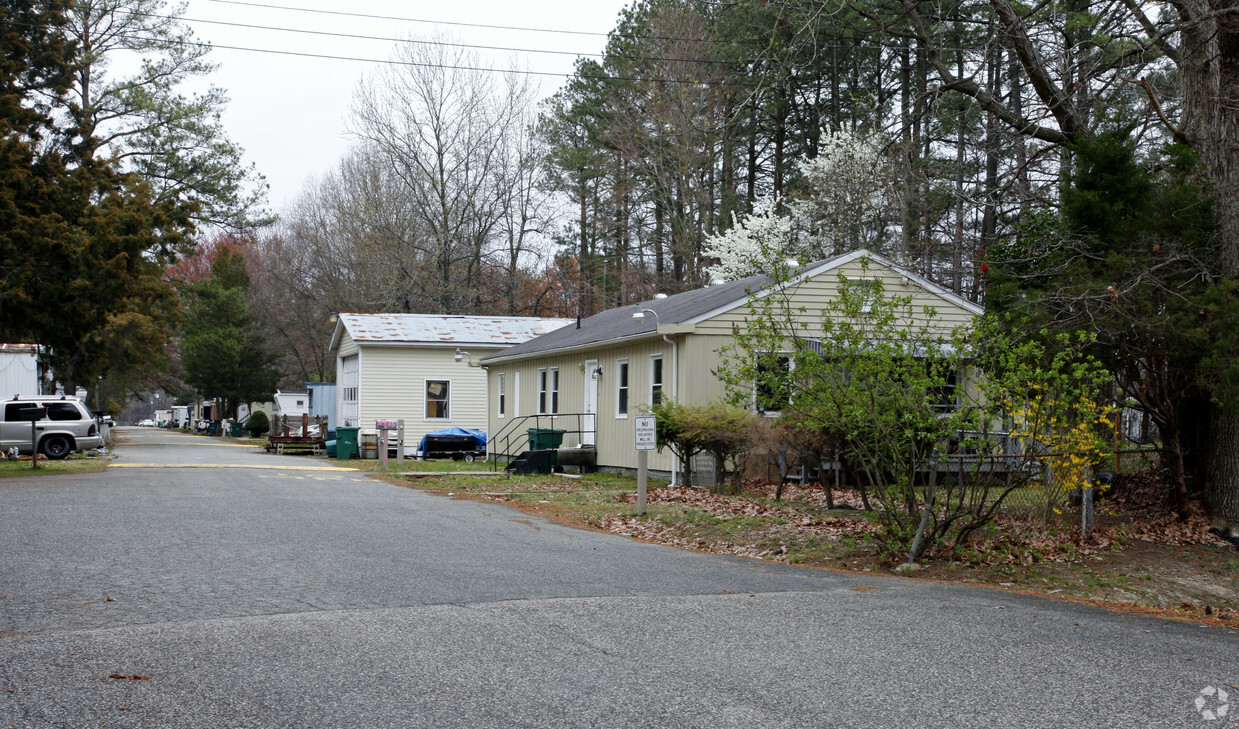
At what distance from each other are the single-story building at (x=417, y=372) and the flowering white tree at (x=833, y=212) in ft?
29.4

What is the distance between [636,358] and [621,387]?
1.07m

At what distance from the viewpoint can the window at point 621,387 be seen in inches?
897

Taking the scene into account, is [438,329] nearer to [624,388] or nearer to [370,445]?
[370,445]

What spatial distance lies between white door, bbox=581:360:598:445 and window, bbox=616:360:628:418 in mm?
1097

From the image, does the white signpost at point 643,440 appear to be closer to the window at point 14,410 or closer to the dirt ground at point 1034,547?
the dirt ground at point 1034,547

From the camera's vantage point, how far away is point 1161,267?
37.3ft

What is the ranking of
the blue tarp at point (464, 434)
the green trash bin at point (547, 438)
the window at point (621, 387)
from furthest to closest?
the blue tarp at point (464, 434) < the green trash bin at point (547, 438) < the window at point (621, 387)

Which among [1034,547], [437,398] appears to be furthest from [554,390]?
[1034,547]

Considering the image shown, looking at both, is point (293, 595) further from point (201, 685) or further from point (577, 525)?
point (577, 525)

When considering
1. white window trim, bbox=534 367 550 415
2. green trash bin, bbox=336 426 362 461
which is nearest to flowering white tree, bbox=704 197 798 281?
white window trim, bbox=534 367 550 415

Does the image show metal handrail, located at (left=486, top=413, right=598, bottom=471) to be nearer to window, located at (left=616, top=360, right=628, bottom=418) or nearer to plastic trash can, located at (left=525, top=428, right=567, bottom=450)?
plastic trash can, located at (left=525, top=428, right=567, bottom=450)

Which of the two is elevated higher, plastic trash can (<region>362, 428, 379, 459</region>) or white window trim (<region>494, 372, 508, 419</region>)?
white window trim (<region>494, 372, 508, 419</region>)

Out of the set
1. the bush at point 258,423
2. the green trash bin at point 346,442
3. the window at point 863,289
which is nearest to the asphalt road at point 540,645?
the window at point 863,289

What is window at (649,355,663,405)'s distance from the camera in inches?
827
